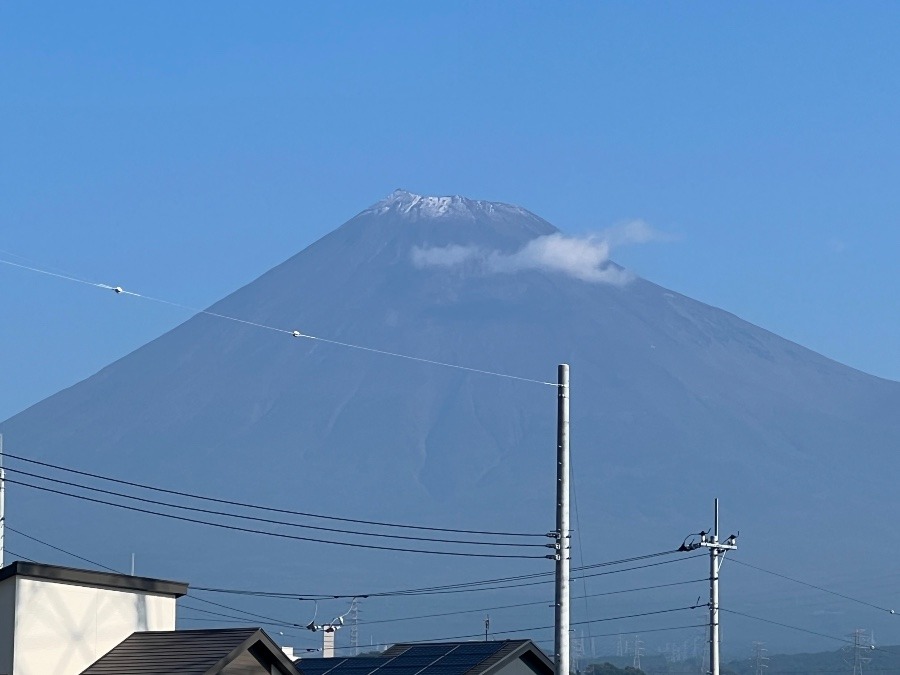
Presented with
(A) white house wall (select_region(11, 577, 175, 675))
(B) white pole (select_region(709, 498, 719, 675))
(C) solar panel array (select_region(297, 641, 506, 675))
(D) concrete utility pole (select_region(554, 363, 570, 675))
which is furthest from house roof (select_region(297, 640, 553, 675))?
(D) concrete utility pole (select_region(554, 363, 570, 675))

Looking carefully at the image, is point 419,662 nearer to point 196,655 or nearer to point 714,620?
point 714,620

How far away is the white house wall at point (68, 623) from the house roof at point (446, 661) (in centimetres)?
1027

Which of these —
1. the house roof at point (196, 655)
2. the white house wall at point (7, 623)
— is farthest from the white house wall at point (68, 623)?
the house roof at point (196, 655)

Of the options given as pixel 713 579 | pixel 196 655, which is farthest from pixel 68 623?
pixel 713 579

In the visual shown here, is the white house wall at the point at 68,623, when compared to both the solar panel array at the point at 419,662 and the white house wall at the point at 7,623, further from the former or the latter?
the solar panel array at the point at 419,662

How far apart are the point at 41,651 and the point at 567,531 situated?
36.7ft

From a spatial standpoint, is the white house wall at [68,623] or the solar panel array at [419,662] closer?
the white house wall at [68,623]

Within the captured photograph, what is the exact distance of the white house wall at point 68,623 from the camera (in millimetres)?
34812

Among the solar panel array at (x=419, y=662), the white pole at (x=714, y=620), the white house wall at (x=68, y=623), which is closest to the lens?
the white house wall at (x=68, y=623)

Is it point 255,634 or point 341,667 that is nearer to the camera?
point 255,634

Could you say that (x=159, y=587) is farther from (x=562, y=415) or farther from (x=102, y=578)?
(x=562, y=415)

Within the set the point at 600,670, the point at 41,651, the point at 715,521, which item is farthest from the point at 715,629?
the point at 600,670

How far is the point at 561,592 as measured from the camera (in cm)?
3130

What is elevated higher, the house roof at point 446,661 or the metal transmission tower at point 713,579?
the metal transmission tower at point 713,579
